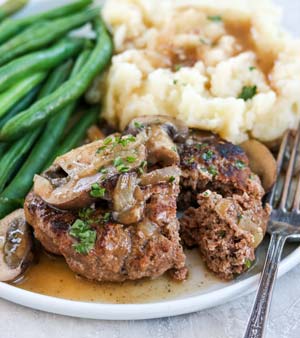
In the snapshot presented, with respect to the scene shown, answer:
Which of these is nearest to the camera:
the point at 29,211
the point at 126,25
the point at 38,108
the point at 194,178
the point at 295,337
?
the point at 295,337

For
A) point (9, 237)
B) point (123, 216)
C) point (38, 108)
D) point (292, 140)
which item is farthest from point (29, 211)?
point (292, 140)

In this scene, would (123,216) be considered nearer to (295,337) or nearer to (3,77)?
(295,337)

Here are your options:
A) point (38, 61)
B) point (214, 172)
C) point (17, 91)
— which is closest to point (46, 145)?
point (17, 91)

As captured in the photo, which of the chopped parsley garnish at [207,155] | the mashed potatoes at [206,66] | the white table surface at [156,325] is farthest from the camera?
the mashed potatoes at [206,66]

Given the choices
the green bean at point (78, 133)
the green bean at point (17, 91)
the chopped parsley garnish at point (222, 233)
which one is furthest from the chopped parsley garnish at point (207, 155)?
the green bean at point (17, 91)

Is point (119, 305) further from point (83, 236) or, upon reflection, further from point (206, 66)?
point (206, 66)

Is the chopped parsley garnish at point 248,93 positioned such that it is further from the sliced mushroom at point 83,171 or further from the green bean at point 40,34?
the green bean at point 40,34

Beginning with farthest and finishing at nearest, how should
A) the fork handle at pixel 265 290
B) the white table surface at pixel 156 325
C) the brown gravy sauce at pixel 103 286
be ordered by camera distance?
the brown gravy sauce at pixel 103 286 < the white table surface at pixel 156 325 < the fork handle at pixel 265 290

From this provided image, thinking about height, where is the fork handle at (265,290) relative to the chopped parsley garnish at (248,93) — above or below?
below
